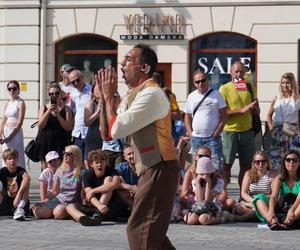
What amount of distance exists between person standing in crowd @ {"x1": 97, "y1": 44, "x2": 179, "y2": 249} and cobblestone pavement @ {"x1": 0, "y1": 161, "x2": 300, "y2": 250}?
9.74ft

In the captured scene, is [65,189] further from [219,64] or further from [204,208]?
[219,64]

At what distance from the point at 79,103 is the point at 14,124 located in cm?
144

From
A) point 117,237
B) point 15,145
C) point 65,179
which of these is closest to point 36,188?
point 15,145

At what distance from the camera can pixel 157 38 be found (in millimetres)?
22859

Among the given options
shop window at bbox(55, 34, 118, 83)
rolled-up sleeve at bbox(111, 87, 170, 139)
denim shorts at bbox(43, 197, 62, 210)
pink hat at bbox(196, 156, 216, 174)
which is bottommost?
denim shorts at bbox(43, 197, 62, 210)

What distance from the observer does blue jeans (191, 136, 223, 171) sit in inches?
536

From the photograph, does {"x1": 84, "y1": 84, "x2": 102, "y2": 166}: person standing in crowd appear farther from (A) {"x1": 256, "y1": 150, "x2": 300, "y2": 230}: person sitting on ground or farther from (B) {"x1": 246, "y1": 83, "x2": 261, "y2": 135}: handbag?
(A) {"x1": 256, "y1": 150, "x2": 300, "y2": 230}: person sitting on ground

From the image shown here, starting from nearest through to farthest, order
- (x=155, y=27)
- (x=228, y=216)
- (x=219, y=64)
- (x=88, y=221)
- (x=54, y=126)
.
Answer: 1. (x=88, y=221)
2. (x=228, y=216)
3. (x=54, y=126)
4. (x=219, y=64)
5. (x=155, y=27)

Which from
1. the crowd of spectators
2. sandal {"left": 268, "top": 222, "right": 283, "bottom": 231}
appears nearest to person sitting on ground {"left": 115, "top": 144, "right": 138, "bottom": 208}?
the crowd of spectators

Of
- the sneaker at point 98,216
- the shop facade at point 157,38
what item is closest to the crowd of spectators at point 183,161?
the sneaker at point 98,216

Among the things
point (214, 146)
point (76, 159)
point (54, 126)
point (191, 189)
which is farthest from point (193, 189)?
point (54, 126)

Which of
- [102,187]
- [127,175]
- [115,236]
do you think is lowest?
[115,236]

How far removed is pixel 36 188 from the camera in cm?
1658

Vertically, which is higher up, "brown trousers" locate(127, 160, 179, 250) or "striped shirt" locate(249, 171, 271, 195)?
"brown trousers" locate(127, 160, 179, 250)
